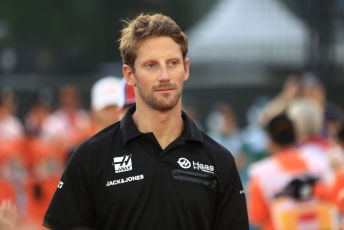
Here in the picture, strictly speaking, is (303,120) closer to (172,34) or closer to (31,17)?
(172,34)

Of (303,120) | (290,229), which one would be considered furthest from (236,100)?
(290,229)

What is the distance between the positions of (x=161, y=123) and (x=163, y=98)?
6.1 inches

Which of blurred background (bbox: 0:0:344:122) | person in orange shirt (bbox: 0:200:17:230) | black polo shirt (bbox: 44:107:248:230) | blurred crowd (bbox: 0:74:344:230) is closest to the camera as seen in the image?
person in orange shirt (bbox: 0:200:17:230)

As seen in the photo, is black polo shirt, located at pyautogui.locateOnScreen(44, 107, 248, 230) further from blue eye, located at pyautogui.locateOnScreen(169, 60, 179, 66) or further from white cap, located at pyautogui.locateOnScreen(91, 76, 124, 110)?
white cap, located at pyautogui.locateOnScreen(91, 76, 124, 110)

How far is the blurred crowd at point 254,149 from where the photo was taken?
307 inches

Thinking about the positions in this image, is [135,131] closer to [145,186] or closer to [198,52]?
[145,186]

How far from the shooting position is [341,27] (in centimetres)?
1638

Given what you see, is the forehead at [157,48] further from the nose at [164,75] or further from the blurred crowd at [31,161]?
the blurred crowd at [31,161]

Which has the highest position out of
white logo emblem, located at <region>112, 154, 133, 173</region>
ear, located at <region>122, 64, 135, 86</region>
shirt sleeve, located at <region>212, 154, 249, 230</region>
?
ear, located at <region>122, 64, 135, 86</region>

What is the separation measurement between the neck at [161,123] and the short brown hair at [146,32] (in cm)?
22

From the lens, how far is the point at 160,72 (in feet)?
16.8

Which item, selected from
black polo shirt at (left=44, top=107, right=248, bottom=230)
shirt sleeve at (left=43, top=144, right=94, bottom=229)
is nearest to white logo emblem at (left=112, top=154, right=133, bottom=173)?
black polo shirt at (left=44, top=107, right=248, bottom=230)

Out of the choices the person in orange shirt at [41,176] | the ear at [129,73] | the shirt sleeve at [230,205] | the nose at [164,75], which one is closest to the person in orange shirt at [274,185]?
the shirt sleeve at [230,205]

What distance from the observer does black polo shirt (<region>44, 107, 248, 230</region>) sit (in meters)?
5.08
